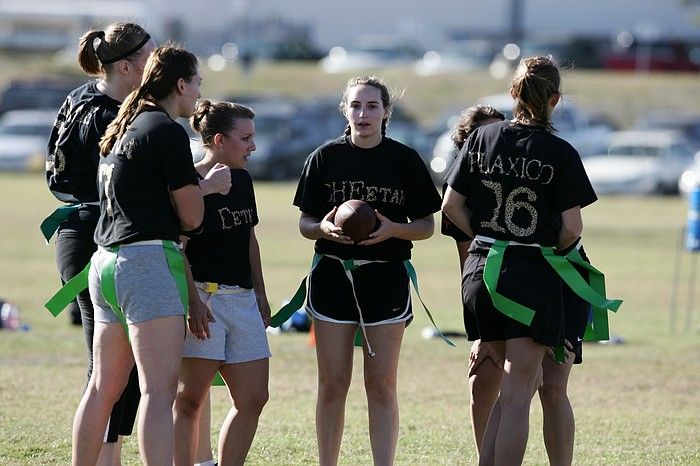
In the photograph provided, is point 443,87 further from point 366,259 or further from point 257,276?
point 257,276

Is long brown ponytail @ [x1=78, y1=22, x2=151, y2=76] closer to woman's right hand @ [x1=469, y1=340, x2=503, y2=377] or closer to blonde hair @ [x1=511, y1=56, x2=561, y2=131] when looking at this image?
blonde hair @ [x1=511, y1=56, x2=561, y2=131]

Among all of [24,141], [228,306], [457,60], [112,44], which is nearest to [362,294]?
[228,306]

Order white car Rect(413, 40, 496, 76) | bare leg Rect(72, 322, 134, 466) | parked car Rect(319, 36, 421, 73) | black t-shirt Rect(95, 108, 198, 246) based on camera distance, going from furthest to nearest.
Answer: parked car Rect(319, 36, 421, 73) < white car Rect(413, 40, 496, 76) < bare leg Rect(72, 322, 134, 466) < black t-shirt Rect(95, 108, 198, 246)

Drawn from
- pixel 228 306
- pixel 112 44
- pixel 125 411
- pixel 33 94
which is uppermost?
pixel 33 94

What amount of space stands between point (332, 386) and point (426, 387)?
3.31 meters

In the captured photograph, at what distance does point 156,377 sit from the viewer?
535 centimetres

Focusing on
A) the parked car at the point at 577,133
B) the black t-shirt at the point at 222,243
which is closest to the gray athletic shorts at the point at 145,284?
the black t-shirt at the point at 222,243

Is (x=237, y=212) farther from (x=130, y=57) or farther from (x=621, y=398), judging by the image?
(x=621, y=398)

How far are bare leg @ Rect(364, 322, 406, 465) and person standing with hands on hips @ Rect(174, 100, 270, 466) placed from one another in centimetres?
54

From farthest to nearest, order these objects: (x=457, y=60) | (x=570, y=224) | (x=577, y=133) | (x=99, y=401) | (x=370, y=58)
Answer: (x=370, y=58) < (x=457, y=60) < (x=577, y=133) < (x=570, y=224) < (x=99, y=401)

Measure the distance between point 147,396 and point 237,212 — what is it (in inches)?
41.9

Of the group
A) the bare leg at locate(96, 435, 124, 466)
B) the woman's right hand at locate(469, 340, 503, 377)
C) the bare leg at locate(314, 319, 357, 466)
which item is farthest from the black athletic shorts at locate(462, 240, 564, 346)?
the bare leg at locate(96, 435, 124, 466)

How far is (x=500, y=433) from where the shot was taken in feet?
18.6

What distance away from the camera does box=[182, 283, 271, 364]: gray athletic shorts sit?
5.87 m
